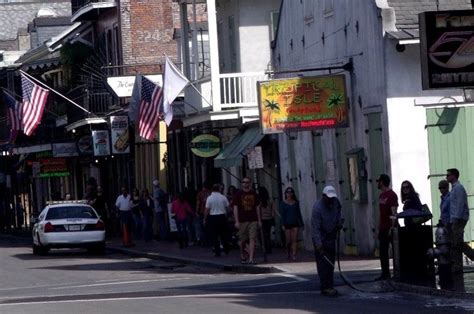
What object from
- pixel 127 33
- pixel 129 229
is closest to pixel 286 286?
pixel 129 229

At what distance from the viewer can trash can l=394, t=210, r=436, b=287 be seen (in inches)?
849

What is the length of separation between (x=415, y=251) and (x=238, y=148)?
53.4 ft

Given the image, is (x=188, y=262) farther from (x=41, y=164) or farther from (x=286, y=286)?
(x=41, y=164)

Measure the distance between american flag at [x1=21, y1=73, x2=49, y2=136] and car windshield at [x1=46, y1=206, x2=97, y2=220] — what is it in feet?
27.1

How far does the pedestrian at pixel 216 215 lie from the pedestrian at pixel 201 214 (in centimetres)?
392

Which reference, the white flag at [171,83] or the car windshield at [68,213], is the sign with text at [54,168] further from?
the white flag at [171,83]

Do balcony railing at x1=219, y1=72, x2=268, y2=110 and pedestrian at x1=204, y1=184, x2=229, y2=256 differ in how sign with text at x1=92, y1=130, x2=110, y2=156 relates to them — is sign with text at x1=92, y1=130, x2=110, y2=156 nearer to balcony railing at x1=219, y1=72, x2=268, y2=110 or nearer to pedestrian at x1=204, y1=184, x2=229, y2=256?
balcony railing at x1=219, y1=72, x2=268, y2=110

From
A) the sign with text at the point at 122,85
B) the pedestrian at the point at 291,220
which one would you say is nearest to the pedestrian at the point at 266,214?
the pedestrian at the point at 291,220

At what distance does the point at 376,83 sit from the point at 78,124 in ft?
88.9

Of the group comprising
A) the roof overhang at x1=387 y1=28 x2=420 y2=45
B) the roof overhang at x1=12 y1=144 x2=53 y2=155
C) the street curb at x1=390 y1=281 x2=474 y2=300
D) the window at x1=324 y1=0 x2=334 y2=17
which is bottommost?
the street curb at x1=390 y1=281 x2=474 y2=300

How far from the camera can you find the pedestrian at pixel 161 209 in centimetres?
4428

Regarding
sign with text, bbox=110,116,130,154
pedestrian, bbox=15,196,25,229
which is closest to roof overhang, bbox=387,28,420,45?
sign with text, bbox=110,116,130,154

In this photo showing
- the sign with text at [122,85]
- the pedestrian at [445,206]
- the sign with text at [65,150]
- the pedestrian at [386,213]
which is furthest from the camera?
the sign with text at [65,150]

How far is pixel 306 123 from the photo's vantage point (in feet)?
97.2
